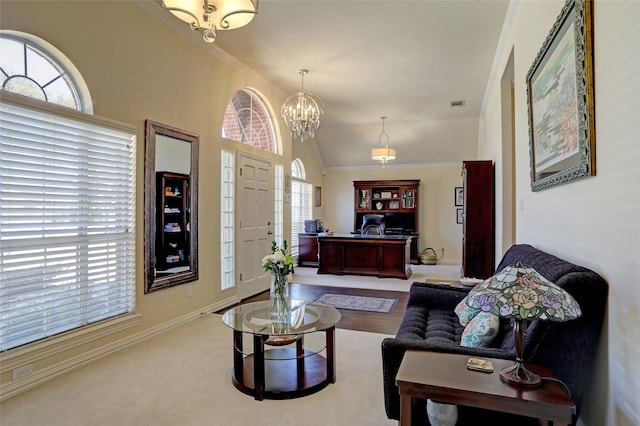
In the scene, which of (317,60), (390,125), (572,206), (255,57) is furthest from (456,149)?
(572,206)

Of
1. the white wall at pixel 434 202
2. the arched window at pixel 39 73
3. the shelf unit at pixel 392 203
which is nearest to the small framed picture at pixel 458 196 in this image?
the white wall at pixel 434 202

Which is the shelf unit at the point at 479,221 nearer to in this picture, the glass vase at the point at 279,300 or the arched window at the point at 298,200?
the glass vase at the point at 279,300

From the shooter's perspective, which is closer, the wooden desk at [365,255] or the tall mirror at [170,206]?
the tall mirror at [170,206]

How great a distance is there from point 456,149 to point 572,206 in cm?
750

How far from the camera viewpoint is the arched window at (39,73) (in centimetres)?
253

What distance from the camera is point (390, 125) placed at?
27.6 ft

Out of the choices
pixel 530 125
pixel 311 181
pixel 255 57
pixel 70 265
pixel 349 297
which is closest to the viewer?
pixel 530 125

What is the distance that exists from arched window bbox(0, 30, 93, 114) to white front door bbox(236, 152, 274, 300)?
2238 mm

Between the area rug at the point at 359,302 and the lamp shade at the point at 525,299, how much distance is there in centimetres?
333

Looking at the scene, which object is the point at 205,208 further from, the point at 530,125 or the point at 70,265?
the point at 530,125

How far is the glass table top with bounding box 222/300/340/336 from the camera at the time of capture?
2.45 m

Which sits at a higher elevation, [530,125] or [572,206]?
[530,125]

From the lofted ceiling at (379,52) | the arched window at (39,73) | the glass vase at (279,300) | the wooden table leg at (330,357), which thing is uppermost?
the lofted ceiling at (379,52)

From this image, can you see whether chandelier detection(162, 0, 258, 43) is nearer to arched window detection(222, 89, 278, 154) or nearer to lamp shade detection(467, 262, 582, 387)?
lamp shade detection(467, 262, 582, 387)
